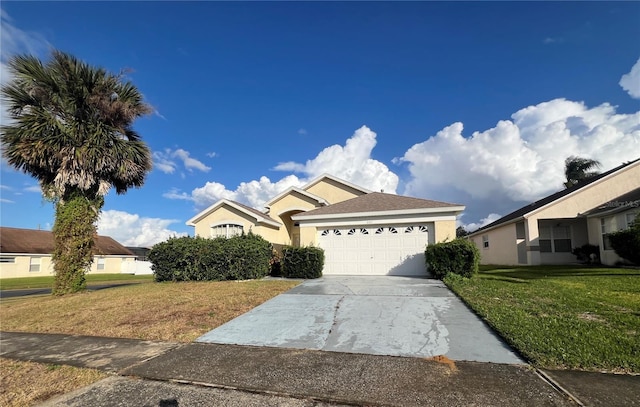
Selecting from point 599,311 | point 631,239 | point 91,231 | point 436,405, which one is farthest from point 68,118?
point 631,239

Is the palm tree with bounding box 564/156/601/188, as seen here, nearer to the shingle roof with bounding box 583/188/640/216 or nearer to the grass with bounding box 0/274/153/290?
the shingle roof with bounding box 583/188/640/216

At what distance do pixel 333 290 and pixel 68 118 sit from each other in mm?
12214

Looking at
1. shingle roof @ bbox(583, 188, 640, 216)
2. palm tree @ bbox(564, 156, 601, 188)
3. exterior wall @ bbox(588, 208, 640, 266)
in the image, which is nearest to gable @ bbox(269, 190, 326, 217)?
shingle roof @ bbox(583, 188, 640, 216)

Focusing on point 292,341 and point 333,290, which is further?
point 333,290

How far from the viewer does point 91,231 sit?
45.2 ft

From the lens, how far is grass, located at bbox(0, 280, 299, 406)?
4.63 m

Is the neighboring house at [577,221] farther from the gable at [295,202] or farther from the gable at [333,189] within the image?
the gable at [295,202]

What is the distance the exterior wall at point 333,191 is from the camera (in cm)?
2155

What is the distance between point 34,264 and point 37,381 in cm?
3676

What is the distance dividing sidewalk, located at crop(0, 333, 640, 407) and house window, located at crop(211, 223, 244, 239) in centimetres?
1274

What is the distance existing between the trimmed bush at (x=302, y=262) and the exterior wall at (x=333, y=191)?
789 centimetres

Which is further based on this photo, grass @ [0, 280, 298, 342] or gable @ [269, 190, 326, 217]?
gable @ [269, 190, 326, 217]

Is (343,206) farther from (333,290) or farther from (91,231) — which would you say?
(91,231)

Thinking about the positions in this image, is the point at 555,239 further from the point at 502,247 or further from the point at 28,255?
the point at 28,255
